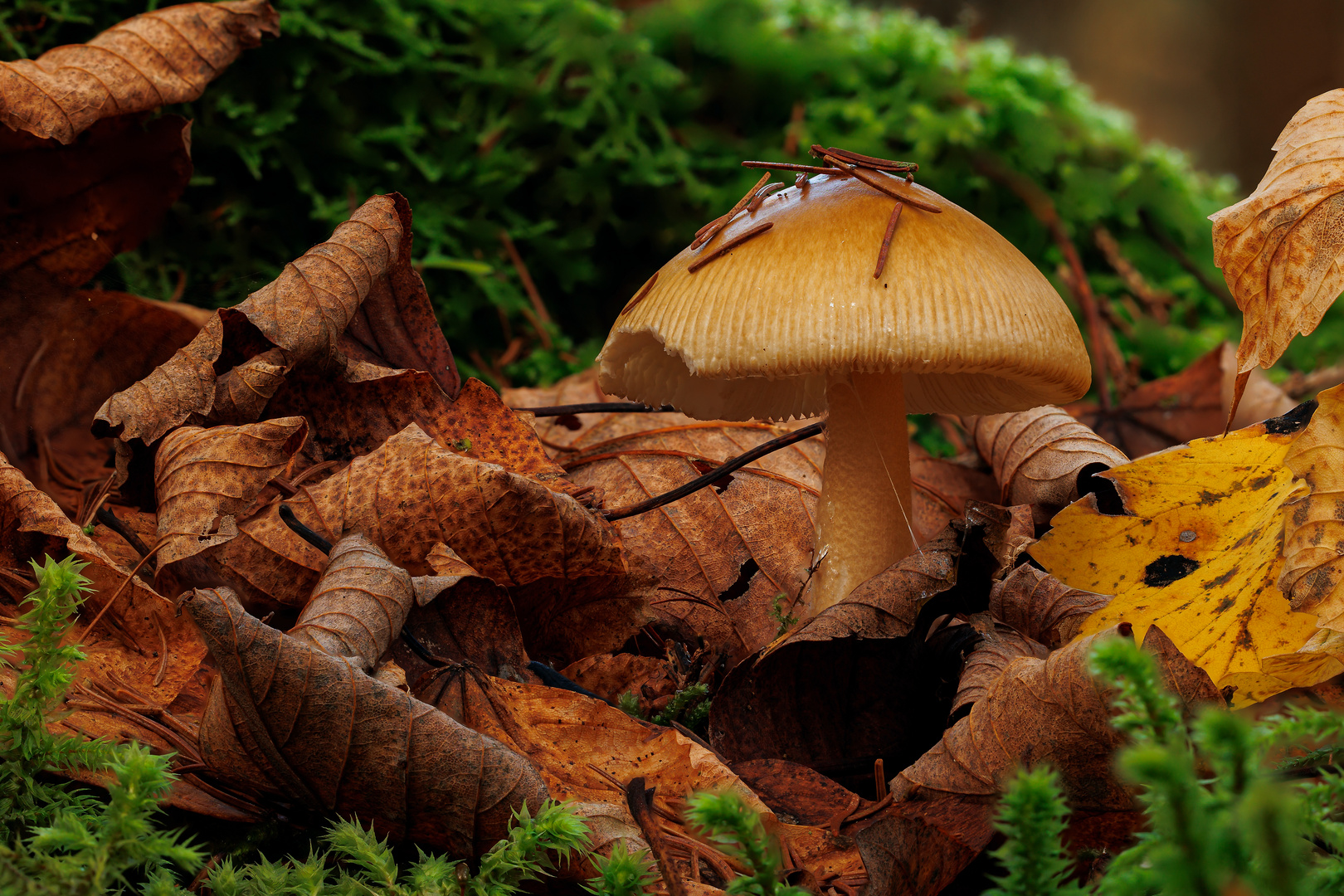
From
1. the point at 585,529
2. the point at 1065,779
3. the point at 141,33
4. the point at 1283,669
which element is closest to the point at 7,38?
the point at 141,33

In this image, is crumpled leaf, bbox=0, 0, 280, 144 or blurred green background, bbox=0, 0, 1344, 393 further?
blurred green background, bbox=0, 0, 1344, 393

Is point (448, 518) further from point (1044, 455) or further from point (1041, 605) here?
point (1044, 455)

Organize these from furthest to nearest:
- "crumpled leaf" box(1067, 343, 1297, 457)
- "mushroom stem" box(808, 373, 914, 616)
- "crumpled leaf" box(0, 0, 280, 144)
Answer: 1. "crumpled leaf" box(1067, 343, 1297, 457)
2. "crumpled leaf" box(0, 0, 280, 144)
3. "mushroom stem" box(808, 373, 914, 616)

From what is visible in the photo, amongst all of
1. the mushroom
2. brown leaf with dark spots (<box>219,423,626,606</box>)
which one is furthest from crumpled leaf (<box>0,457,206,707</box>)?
the mushroom

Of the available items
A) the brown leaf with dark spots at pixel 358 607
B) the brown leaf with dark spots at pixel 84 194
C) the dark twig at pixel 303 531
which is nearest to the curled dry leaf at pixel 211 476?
the dark twig at pixel 303 531

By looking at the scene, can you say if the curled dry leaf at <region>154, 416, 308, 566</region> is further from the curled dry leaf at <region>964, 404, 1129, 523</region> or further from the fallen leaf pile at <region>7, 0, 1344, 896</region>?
the curled dry leaf at <region>964, 404, 1129, 523</region>

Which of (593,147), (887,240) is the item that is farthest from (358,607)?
(593,147)
